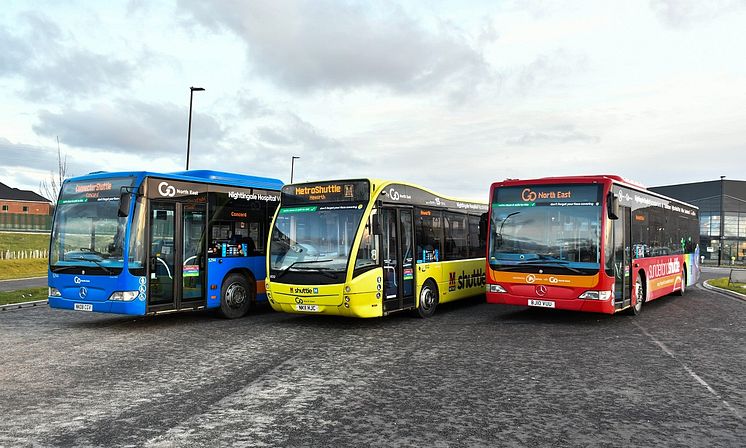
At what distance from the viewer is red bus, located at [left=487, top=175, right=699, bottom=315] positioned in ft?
39.2

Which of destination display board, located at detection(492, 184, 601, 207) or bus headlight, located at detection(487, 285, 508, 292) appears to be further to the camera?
bus headlight, located at detection(487, 285, 508, 292)

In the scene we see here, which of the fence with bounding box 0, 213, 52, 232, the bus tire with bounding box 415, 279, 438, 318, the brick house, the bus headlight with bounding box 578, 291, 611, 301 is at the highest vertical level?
the brick house

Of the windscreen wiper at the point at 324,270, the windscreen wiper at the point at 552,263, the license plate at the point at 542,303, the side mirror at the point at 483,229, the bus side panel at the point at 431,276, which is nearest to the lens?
the windscreen wiper at the point at 324,270

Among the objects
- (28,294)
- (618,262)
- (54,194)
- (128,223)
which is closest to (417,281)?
(618,262)

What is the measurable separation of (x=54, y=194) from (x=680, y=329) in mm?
42351

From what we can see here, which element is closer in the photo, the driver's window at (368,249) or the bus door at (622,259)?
the driver's window at (368,249)

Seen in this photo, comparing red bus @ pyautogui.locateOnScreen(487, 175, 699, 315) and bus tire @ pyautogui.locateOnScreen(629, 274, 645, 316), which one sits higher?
red bus @ pyautogui.locateOnScreen(487, 175, 699, 315)

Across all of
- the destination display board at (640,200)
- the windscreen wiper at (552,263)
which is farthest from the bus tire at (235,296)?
the destination display board at (640,200)

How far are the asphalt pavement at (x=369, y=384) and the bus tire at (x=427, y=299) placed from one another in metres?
1.11

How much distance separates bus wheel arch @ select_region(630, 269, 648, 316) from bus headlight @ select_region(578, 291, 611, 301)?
207 centimetres

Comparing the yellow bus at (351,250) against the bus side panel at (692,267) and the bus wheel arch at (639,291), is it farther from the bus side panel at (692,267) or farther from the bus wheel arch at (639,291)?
the bus side panel at (692,267)

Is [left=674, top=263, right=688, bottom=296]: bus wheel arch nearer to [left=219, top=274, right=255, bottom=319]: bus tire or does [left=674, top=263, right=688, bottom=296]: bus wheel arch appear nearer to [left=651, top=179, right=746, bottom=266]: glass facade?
[left=219, top=274, right=255, bottom=319]: bus tire

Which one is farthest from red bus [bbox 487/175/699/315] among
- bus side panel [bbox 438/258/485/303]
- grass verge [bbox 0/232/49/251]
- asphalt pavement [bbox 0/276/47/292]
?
grass verge [bbox 0/232/49/251]

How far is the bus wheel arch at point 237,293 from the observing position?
42.4 feet
